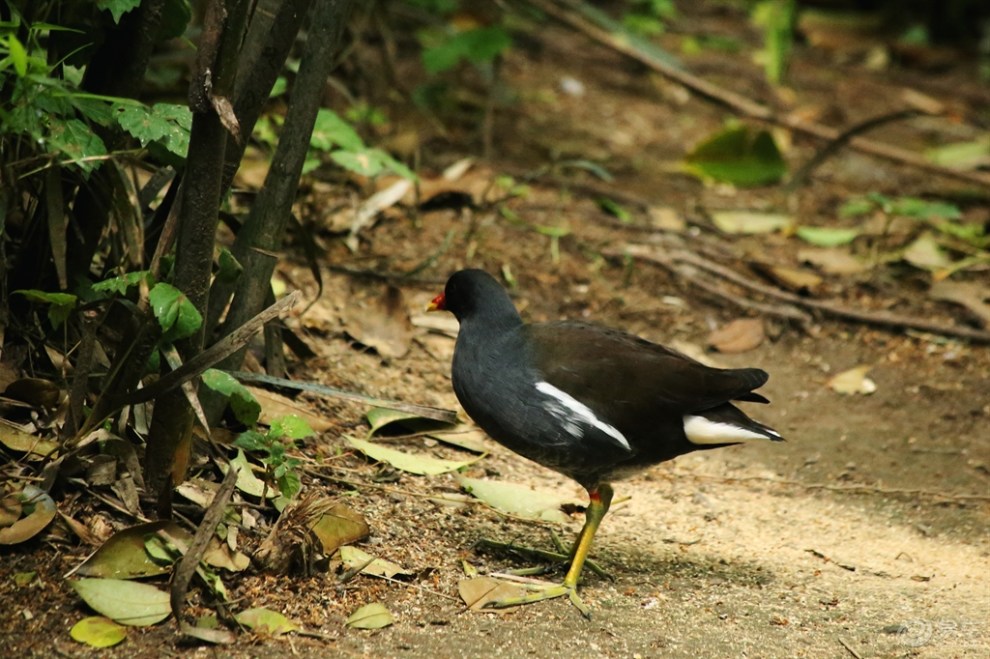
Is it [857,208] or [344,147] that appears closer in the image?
[344,147]

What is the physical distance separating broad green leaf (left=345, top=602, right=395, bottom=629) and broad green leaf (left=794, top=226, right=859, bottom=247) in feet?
13.7

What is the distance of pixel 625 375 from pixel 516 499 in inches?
23.1

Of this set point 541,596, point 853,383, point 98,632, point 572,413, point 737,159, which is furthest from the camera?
point 737,159

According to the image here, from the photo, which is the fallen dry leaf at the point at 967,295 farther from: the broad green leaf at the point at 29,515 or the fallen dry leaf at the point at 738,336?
the broad green leaf at the point at 29,515

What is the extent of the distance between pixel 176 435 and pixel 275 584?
0.47 m

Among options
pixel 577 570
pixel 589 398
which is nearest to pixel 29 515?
pixel 577 570

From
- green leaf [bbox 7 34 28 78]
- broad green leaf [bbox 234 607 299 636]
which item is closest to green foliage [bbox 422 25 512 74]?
green leaf [bbox 7 34 28 78]

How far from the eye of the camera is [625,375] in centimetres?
374

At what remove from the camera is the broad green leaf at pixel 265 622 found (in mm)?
2922

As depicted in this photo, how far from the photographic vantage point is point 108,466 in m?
3.15

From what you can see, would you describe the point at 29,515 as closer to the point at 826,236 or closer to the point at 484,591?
the point at 484,591

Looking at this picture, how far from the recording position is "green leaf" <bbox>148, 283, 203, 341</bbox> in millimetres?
2855

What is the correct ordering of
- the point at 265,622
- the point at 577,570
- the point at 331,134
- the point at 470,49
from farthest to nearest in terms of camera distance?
1. the point at 470,49
2. the point at 331,134
3. the point at 577,570
4. the point at 265,622

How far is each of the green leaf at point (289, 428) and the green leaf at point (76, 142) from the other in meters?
0.87
